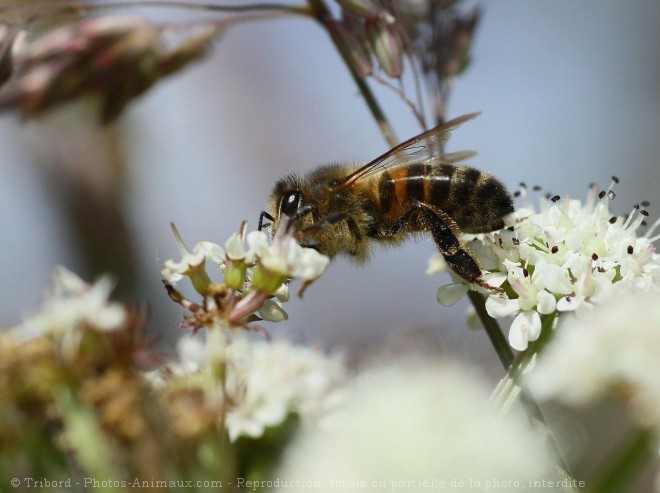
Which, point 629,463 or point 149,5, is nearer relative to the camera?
point 629,463

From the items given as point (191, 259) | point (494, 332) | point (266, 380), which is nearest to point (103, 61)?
point (191, 259)

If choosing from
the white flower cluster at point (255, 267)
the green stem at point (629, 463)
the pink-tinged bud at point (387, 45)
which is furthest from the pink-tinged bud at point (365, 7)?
the green stem at point (629, 463)

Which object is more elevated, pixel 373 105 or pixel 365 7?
pixel 365 7

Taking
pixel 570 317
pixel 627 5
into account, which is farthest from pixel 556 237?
pixel 627 5

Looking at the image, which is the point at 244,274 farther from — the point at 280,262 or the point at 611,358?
the point at 611,358

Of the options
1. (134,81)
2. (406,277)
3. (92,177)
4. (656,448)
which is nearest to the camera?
(656,448)

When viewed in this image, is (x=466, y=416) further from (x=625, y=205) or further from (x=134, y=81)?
(x=625, y=205)

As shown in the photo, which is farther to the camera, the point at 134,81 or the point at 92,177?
the point at 92,177
